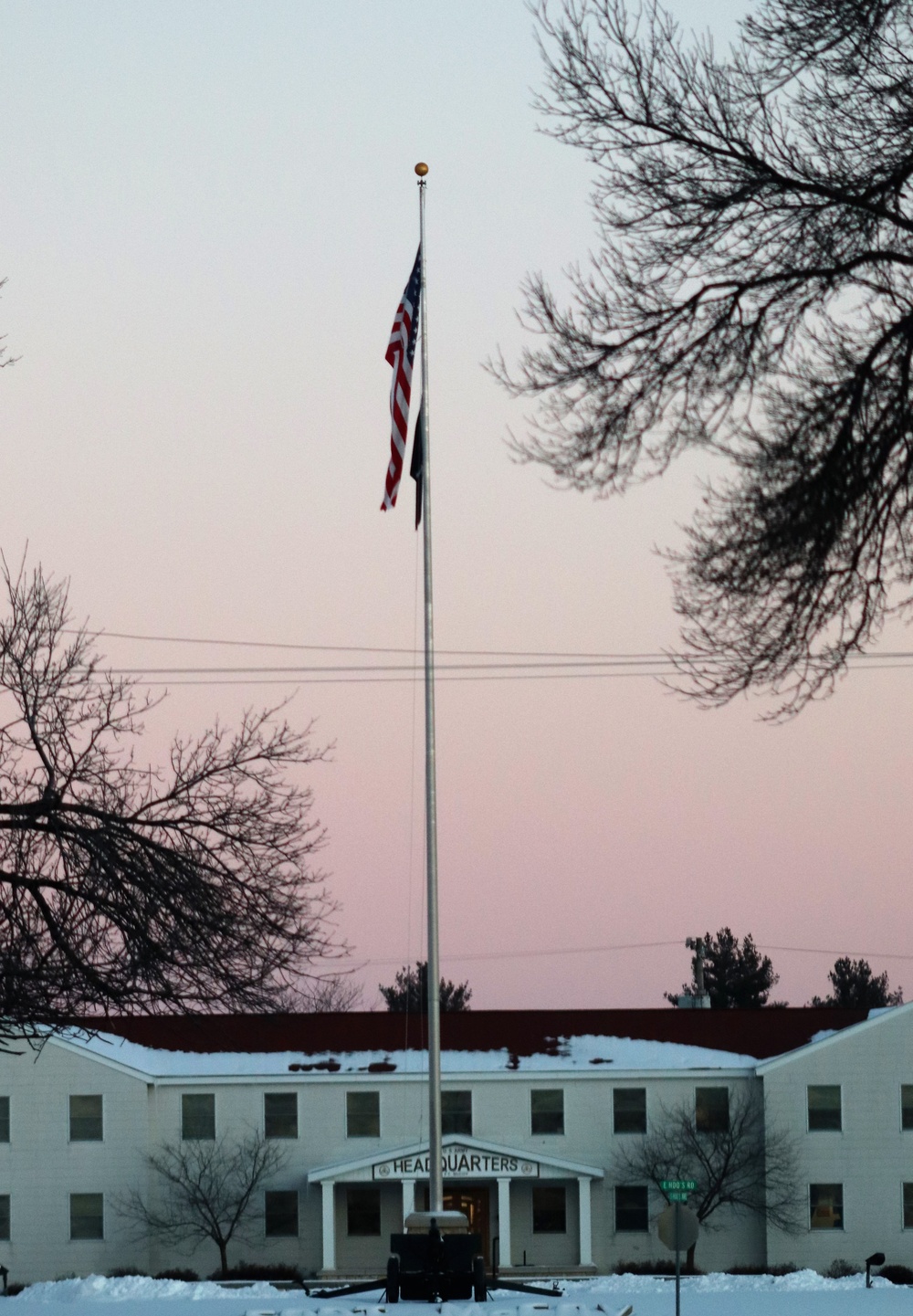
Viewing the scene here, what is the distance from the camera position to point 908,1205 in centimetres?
5262

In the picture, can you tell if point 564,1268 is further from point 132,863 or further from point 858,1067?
point 132,863

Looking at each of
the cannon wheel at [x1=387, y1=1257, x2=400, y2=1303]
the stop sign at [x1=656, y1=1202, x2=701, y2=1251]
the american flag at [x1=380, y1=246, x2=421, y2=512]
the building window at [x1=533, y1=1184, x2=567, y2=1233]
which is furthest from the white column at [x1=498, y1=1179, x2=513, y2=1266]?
the american flag at [x1=380, y1=246, x2=421, y2=512]

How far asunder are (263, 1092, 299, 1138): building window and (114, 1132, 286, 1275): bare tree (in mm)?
612

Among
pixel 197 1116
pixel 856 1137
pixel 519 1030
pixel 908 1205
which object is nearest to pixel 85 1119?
pixel 197 1116

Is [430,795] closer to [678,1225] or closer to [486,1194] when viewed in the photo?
[678,1225]

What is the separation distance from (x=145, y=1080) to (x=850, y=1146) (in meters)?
20.3

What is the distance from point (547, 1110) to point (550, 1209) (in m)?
2.82

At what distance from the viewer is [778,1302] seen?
25188 millimetres

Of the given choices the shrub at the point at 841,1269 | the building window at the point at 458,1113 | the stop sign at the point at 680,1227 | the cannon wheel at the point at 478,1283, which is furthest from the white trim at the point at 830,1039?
the cannon wheel at the point at 478,1283

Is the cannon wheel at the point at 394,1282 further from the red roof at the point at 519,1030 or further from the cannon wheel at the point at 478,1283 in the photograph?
the red roof at the point at 519,1030

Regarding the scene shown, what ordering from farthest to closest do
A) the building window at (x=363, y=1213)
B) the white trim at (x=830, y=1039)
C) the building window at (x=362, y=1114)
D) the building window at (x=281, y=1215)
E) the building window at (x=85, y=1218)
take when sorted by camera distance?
the building window at (x=362, y=1114), the building window at (x=363, y=1213), the building window at (x=281, y=1215), the white trim at (x=830, y=1039), the building window at (x=85, y=1218)

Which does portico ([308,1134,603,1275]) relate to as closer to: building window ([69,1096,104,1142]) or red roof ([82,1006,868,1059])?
red roof ([82,1006,868,1059])

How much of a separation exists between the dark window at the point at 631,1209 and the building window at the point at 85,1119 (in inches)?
595

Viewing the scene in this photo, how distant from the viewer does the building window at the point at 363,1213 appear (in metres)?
54.6
